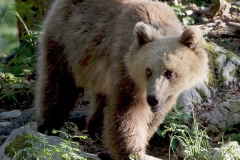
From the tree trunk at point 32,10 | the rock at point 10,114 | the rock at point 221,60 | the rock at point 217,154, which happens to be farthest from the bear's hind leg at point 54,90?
the tree trunk at point 32,10

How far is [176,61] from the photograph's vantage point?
5230 mm

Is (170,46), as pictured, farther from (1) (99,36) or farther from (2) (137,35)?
(1) (99,36)

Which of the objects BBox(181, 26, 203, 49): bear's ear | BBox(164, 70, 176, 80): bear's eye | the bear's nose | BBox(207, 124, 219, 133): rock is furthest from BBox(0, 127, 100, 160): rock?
BBox(207, 124, 219, 133): rock

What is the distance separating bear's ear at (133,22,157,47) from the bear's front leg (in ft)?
1.48

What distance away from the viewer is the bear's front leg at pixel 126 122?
5.42m

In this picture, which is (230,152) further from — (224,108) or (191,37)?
(224,108)

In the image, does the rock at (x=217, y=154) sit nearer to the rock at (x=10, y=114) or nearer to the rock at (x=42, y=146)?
the rock at (x=42, y=146)

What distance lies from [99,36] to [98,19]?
225mm

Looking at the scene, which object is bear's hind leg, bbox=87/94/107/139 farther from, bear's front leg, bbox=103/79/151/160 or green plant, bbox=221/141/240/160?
green plant, bbox=221/141/240/160

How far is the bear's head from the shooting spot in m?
5.18

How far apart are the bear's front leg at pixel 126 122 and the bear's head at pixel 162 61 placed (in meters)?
0.15

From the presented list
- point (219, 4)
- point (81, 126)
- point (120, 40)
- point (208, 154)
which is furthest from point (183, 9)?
point (208, 154)

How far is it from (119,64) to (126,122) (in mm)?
637

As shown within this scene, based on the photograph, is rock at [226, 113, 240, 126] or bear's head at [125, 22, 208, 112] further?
rock at [226, 113, 240, 126]
